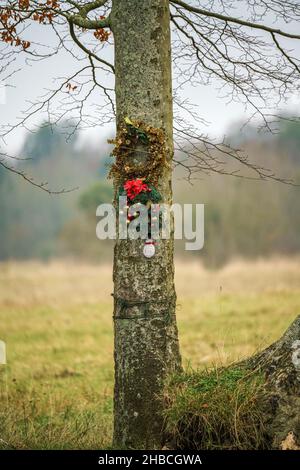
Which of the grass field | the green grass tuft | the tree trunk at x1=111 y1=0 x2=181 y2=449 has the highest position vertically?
the tree trunk at x1=111 y1=0 x2=181 y2=449

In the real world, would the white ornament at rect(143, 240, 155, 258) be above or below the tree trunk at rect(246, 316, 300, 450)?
above

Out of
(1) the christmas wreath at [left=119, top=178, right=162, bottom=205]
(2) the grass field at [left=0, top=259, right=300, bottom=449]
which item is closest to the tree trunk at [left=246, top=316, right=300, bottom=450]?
(2) the grass field at [left=0, top=259, right=300, bottom=449]

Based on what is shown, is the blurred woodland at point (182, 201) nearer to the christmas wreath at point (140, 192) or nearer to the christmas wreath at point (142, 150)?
the christmas wreath at point (142, 150)

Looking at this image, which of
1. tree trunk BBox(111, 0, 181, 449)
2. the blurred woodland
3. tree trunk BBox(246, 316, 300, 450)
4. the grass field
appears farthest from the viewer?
the blurred woodland

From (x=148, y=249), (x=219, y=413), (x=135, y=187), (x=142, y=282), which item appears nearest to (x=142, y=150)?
(x=135, y=187)

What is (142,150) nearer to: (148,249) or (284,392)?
(148,249)

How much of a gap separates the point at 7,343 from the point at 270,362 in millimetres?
9956

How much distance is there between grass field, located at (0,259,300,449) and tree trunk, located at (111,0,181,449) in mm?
480

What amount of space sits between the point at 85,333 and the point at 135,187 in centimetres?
1019

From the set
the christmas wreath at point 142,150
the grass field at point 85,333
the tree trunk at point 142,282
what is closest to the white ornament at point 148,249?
the tree trunk at point 142,282

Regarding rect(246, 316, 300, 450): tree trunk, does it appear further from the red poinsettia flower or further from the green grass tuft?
the red poinsettia flower

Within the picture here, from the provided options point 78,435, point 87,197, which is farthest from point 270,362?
point 87,197

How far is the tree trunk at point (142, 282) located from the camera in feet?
17.0

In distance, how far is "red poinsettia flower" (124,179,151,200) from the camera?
521cm
